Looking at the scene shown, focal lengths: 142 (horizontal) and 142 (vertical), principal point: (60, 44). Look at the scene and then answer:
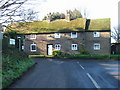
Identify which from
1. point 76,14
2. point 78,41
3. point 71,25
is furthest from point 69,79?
point 76,14

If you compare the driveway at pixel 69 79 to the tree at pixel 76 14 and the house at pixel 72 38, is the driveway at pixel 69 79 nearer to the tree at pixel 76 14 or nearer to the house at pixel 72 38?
the house at pixel 72 38

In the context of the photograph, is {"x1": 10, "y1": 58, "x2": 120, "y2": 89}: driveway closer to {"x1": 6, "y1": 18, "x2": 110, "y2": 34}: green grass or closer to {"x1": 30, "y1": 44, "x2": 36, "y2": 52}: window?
{"x1": 6, "y1": 18, "x2": 110, "y2": 34}: green grass

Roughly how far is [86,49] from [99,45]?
2730 mm

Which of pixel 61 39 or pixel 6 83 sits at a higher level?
pixel 61 39

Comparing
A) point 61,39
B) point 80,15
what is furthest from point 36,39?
point 80,15

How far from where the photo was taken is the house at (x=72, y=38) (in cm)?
2870

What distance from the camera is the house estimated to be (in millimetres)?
28703

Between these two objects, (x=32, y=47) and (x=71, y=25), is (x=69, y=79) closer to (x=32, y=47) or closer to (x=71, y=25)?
(x=71, y=25)

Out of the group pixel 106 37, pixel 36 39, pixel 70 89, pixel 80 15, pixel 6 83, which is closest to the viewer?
pixel 70 89

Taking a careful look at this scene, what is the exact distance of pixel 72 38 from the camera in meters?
29.2

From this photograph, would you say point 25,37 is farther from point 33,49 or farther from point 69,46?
point 69,46

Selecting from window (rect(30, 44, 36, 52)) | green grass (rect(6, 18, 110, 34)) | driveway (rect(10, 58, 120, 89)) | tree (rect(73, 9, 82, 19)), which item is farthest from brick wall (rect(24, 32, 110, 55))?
tree (rect(73, 9, 82, 19))

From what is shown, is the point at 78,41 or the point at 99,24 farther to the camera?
the point at 99,24

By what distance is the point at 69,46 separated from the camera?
95.2 feet
